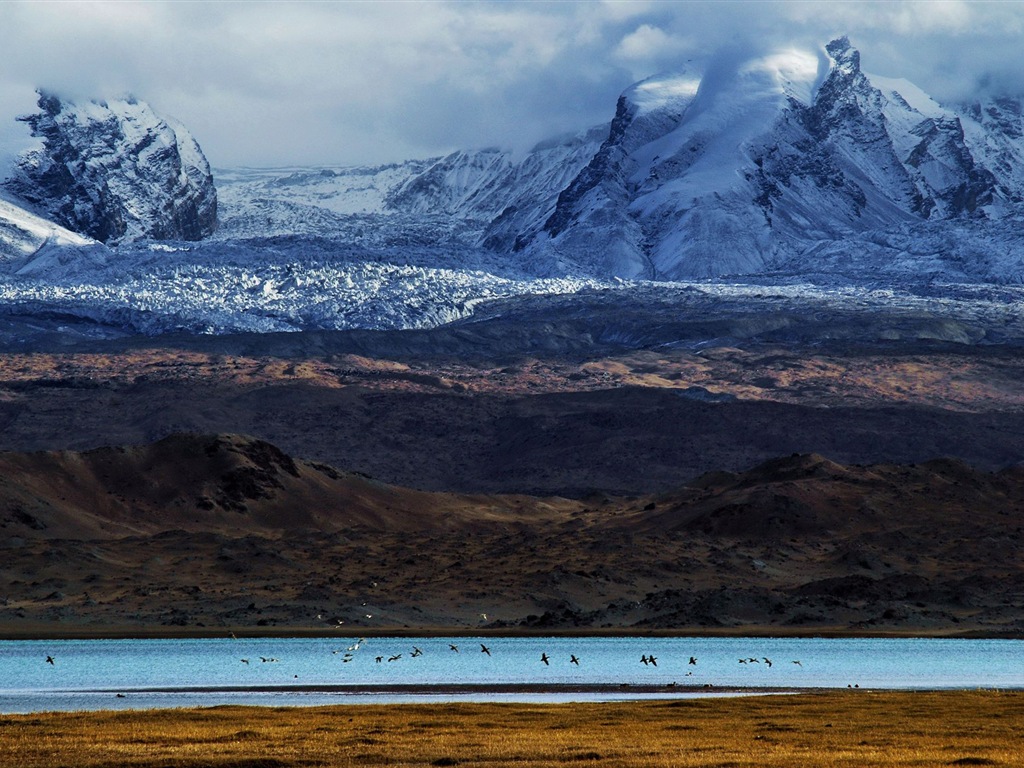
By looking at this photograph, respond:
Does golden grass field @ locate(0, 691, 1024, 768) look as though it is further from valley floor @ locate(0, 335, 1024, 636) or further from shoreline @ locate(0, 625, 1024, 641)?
valley floor @ locate(0, 335, 1024, 636)

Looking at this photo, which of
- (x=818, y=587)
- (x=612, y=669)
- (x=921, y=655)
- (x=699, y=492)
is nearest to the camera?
(x=612, y=669)

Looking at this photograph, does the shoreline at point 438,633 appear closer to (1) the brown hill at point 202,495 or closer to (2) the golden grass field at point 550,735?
(1) the brown hill at point 202,495

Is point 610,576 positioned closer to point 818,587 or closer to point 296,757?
point 818,587

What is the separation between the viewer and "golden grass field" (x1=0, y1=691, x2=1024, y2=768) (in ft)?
147

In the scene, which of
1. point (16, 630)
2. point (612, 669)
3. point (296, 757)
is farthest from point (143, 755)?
point (16, 630)

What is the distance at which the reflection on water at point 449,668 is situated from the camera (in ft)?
248

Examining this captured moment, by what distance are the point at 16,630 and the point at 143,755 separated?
80698mm

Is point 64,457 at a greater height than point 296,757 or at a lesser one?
lesser

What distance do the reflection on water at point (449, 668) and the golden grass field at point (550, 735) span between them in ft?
31.9

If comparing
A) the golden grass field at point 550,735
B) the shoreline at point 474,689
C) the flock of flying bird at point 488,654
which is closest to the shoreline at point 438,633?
the flock of flying bird at point 488,654

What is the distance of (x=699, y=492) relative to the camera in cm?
19588

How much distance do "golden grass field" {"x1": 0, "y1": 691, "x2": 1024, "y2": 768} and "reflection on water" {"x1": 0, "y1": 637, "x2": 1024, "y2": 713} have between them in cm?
972

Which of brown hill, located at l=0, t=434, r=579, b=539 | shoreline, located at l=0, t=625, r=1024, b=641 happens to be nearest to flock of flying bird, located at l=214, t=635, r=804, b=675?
shoreline, located at l=0, t=625, r=1024, b=641

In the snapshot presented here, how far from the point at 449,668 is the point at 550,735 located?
4057 centimetres
